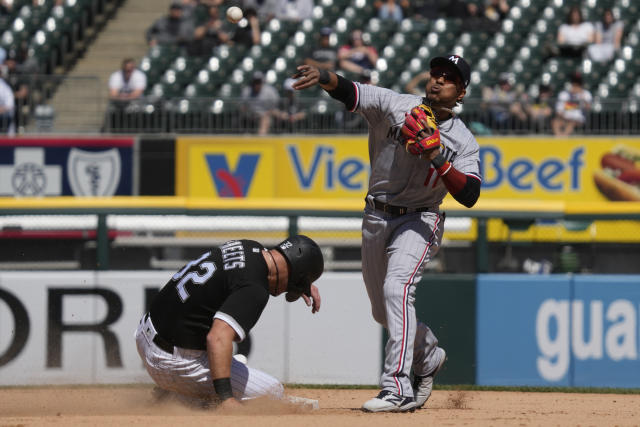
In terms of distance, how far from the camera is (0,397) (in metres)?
7.03

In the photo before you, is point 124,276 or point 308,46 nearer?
point 124,276

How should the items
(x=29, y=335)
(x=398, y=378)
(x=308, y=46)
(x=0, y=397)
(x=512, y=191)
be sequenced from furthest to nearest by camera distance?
(x=308, y=46) < (x=512, y=191) < (x=29, y=335) < (x=0, y=397) < (x=398, y=378)

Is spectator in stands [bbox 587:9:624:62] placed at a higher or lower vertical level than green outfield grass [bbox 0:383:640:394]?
higher

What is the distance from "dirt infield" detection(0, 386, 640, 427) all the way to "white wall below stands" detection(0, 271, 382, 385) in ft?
0.62

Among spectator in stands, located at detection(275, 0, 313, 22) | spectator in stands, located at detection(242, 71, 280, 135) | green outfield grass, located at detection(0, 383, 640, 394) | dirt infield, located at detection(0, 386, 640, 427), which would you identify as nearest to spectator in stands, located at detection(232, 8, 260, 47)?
spectator in stands, located at detection(275, 0, 313, 22)

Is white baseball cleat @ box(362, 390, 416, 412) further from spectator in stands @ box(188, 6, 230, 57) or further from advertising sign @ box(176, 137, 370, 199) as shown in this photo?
spectator in stands @ box(188, 6, 230, 57)

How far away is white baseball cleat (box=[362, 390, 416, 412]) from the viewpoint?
551cm

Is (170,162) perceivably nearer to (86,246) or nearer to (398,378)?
(86,246)

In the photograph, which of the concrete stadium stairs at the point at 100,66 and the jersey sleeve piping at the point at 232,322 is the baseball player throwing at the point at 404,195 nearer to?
the jersey sleeve piping at the point at 232,322

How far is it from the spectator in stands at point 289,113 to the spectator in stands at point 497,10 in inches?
160

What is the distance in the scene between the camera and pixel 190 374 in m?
5.43

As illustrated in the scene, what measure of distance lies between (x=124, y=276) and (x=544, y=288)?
311 centimetres

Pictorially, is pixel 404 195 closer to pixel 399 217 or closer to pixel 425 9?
pixel 399 217

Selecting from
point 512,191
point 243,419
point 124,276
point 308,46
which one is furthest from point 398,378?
point 308,46
